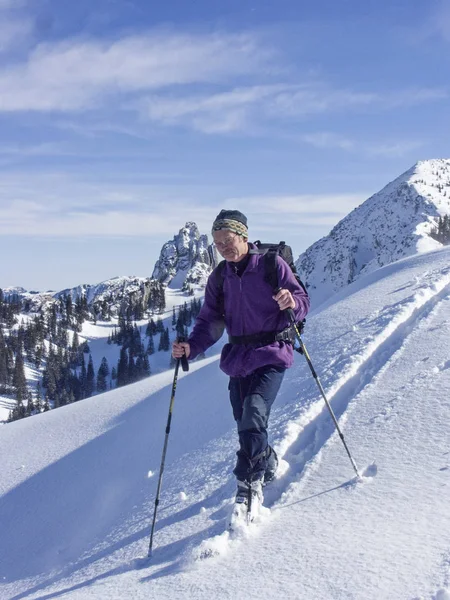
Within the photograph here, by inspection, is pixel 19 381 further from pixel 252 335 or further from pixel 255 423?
pixel 255 423

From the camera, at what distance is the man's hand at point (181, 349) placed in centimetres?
574

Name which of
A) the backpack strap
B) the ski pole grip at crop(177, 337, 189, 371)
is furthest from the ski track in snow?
the backpack strap

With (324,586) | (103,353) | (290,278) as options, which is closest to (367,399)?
(290,278)

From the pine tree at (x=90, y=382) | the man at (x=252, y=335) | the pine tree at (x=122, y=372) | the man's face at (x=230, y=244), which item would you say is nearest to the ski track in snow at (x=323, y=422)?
the man at (x=252, y=335)

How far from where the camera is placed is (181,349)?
5766mm

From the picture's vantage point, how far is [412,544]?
384 centimetres

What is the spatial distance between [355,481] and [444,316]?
6.57 m

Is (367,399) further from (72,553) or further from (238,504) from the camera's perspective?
(72,553)

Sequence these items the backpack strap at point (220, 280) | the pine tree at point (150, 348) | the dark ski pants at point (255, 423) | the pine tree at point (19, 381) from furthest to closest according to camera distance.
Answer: the pine tree at point (150, 348)
the pine tree at point (19, 381)
the backpack strap at point (220, 280)
the dark ski pants at point (255, 423)

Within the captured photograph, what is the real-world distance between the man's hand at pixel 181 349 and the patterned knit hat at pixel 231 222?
53.2 inches

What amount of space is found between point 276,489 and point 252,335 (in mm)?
1697

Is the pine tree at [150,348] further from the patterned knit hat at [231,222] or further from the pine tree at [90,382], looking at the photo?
the patterned knit hat at [231,222]

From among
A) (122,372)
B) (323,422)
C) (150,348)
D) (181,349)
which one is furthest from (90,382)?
(181,349)

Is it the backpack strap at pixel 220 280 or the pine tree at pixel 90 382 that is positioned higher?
the backpack strap at pixel 220 280
